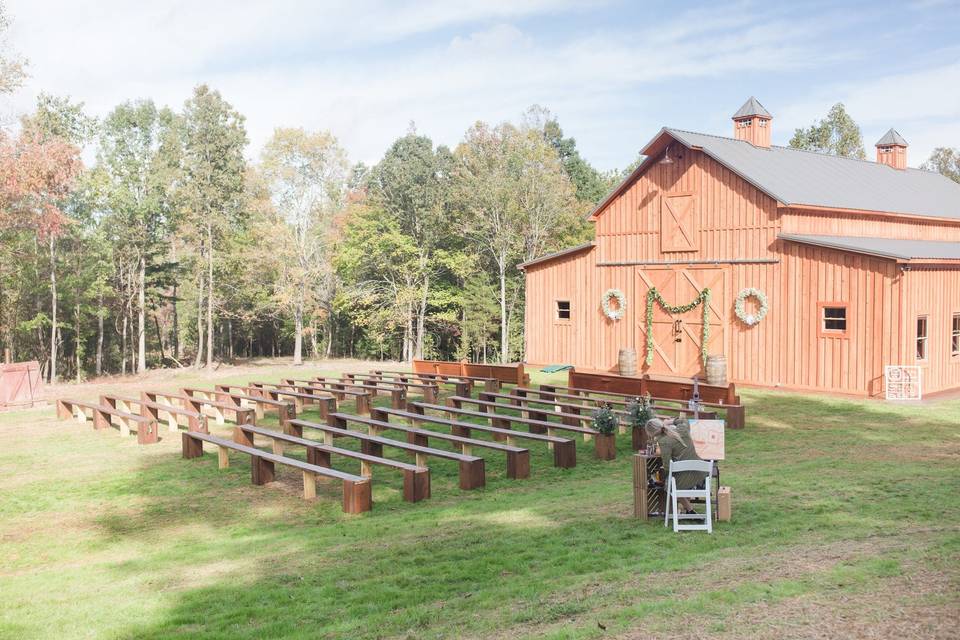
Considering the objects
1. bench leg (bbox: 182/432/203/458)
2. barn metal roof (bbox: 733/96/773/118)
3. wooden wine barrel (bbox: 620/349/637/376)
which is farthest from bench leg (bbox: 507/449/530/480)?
barn metal roof (bbox: 733/96/773/118)

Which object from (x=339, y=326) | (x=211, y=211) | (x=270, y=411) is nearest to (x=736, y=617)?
(x=270, y=411)

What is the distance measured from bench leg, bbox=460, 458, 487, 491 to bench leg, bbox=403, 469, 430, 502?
0.62 meters

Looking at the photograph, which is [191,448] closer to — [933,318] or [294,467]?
[294,467]

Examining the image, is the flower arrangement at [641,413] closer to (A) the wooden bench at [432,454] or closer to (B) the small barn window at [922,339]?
(A) the wooden bench at [432,454]

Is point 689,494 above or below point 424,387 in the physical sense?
below

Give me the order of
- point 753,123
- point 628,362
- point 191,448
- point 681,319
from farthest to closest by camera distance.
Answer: point 753,123 < point 628,362 < point 681,319 < point 191,448

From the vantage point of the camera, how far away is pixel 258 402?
16.4 meters

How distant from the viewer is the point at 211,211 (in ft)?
111

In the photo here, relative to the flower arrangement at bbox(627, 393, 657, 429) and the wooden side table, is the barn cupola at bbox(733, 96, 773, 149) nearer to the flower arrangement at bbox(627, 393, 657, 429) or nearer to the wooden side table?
the flower arrangement at bbox(627, 393, 657, 429)

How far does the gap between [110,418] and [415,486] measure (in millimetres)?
10586

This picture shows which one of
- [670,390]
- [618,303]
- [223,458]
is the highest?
[618,303]

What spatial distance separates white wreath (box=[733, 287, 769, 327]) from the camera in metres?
20.8

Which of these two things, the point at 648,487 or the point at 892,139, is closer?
the point at 648,487

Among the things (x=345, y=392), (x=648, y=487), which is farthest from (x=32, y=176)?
(x=648, y=487)
